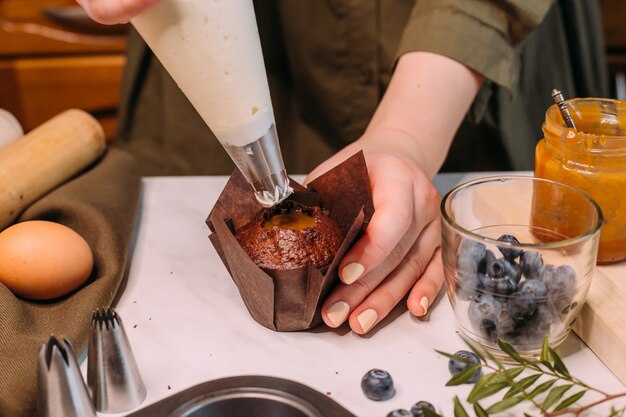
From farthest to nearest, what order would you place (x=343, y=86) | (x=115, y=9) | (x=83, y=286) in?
(x=343, y=86) → (x=83, y=286) → (x=115, y=9)

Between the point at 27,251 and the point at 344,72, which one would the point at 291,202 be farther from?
the point at 344,72

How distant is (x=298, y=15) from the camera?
145 cm

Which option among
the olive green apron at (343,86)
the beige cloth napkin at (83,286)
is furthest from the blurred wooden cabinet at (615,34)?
the beige cloth napkin at (83,286)

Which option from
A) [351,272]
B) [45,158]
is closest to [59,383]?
[351,272]

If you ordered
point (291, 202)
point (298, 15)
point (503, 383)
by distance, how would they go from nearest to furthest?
point (503, 383), point (291, 202), point (298, 15)

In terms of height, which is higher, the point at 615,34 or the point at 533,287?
the point at 533,287

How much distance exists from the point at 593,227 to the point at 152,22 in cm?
52

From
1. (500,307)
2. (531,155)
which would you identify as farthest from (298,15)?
(500,307)

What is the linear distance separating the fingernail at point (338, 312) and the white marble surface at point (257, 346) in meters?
0.03

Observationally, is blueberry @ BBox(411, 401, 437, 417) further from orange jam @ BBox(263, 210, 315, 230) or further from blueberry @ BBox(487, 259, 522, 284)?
orange jam @ BBox(263, 210, 315, 230)

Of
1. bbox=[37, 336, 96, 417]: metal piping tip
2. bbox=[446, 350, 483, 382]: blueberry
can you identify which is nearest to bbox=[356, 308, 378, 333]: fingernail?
bbox=[446, 350, 483, 382]: blueberry

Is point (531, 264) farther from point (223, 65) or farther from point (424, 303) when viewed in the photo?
point (223, 65)

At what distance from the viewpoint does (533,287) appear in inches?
30.0

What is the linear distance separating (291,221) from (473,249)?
247mm
